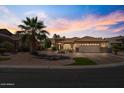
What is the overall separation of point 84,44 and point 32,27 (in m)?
2.67

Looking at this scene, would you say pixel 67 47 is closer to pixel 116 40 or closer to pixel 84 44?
pixel 84 44

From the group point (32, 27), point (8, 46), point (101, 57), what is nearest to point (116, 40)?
point (101, 57)

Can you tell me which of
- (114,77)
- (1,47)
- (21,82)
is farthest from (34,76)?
(114,77)

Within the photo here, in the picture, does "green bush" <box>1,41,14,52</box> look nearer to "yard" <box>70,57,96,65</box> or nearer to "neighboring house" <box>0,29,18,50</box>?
"neighboring house" <box>0,29,18,50</box>

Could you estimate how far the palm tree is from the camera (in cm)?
1008

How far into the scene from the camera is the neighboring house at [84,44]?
1019 centimetres

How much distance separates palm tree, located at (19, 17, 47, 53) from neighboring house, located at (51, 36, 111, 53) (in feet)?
3.65

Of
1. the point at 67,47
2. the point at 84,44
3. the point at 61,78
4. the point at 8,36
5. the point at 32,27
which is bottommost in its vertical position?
the point at 61,78

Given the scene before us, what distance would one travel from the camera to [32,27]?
419 inches

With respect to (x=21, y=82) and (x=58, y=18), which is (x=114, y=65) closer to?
(x=58, y=18)

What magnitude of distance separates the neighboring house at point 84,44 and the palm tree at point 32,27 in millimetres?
1114

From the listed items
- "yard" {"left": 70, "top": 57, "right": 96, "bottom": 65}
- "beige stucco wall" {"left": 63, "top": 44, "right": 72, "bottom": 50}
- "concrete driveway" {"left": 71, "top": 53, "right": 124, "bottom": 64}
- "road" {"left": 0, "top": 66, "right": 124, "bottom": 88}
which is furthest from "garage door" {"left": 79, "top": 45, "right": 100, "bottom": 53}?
"road" {"left": 0, "top": 66, "right": 124, "bottom": 88}

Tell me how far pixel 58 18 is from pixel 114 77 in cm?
365
